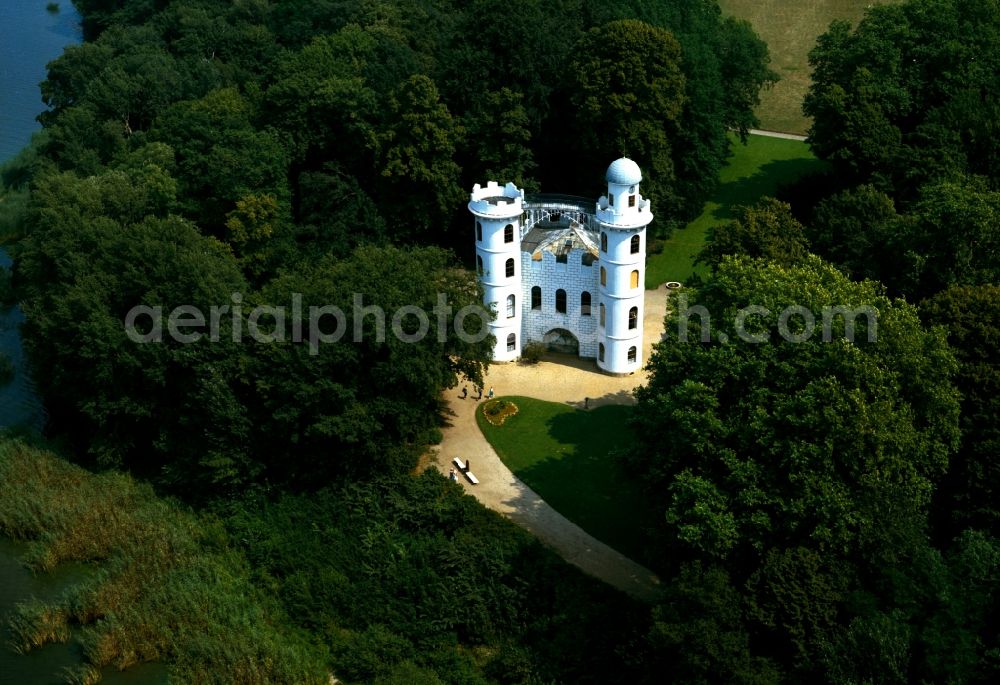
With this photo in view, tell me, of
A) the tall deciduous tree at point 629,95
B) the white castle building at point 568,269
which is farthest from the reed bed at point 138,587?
the tall deciduous tree at point 629,95

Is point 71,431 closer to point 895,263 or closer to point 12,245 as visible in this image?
point 12,245

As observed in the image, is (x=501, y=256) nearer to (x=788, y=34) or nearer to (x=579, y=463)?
(x=579, y=463)

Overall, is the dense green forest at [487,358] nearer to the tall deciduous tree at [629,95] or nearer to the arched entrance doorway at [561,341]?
the tall deciduous tree at [629,95]

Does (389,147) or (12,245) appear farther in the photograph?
(12,245)

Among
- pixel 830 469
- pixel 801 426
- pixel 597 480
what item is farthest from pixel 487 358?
pixel 830 469

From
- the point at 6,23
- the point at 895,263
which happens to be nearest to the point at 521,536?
the point at 895,263

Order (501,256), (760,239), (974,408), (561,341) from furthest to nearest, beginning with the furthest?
(561,341), (501,256), (760,239), (974,408)
